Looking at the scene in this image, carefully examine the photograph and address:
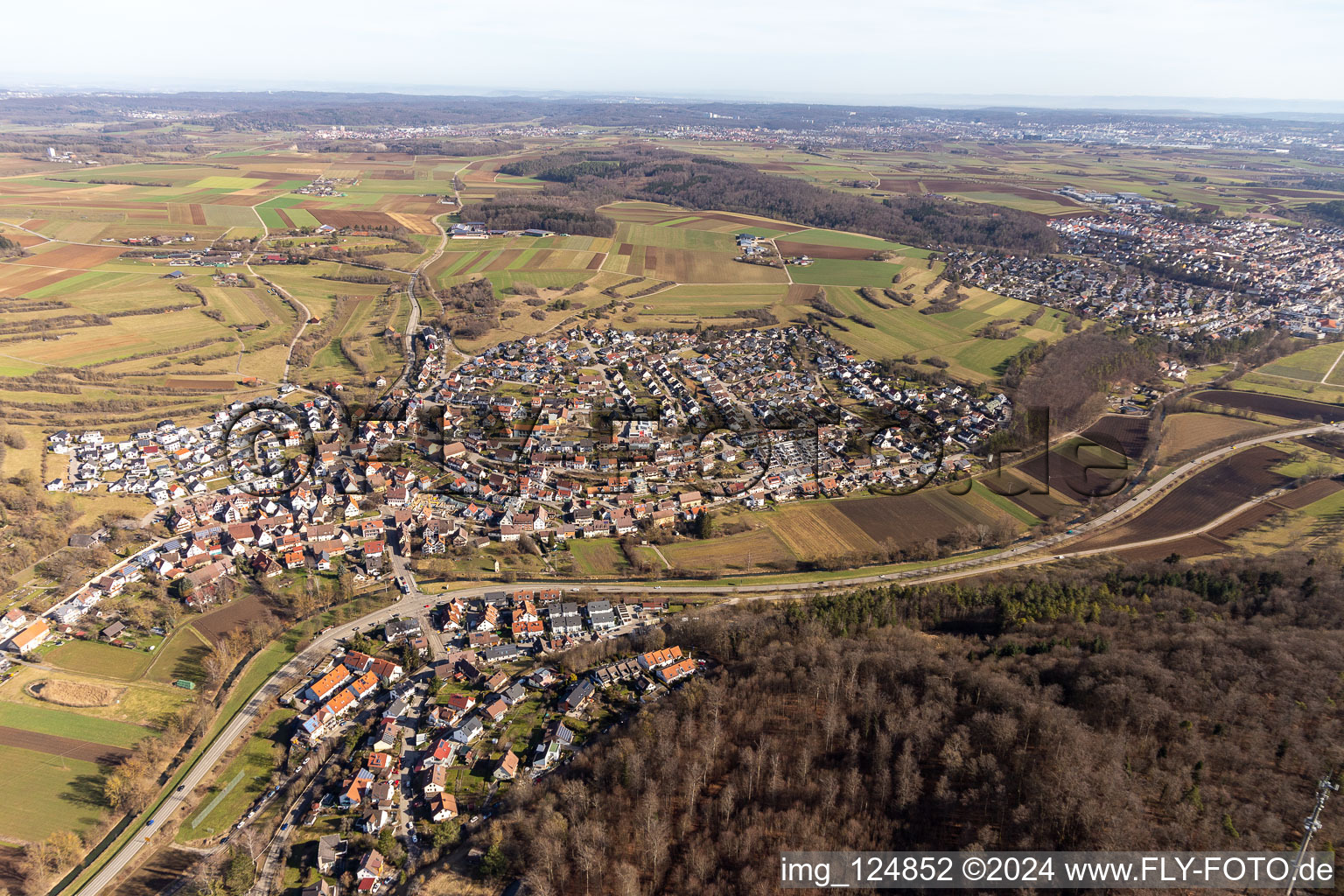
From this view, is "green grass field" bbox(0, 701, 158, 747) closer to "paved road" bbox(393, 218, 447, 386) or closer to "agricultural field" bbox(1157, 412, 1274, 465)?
"paved road" bbox(393, 218, 447, 386)

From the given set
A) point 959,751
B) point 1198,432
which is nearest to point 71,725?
point 959,751

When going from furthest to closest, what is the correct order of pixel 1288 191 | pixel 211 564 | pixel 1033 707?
pixel 1288 191 → pixel 211 564 → pixel 1033 707

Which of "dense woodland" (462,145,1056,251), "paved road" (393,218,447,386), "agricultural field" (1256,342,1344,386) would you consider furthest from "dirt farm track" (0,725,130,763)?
"dense woodland" (462,145,1056,251)

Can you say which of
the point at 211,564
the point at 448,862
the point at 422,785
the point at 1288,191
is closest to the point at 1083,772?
the point at 448,862

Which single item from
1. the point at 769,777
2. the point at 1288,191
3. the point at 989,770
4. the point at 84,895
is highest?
the point at 1288,191

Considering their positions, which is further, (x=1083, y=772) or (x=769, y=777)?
(x=769, y=777)

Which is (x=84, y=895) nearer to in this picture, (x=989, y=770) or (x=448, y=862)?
(x=448, y=862)

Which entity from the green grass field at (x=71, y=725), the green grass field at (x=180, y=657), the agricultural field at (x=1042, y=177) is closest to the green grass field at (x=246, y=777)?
the green grass field at (x=71, y=725)
